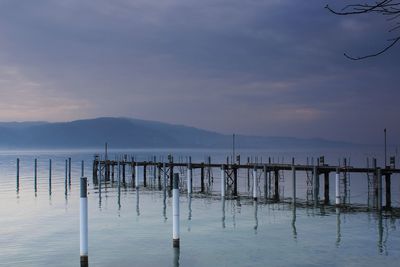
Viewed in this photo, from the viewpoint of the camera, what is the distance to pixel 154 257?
813 inches

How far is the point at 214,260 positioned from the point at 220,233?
248 inches

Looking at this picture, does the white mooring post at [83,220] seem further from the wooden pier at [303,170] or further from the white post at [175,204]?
the wooden pier at [303,170]

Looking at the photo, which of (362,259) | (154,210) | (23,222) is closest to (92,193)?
(154,210)

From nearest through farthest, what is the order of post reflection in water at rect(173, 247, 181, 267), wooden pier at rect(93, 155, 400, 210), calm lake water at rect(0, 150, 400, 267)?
post reflection in water at rect(173, 247, 181, 267), calm lake water at rect(0, 150, 400, 267), wooden pier at rect(93, 155, 400, 210)

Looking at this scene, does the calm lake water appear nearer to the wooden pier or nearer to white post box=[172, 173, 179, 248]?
white post box=[172, 173, 179, 248]

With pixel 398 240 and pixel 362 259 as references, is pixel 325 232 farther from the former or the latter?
pixel 362 259

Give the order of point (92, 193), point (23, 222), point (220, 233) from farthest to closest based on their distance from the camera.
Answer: point (92, 193)
point (23, 222)
point (220, 233)

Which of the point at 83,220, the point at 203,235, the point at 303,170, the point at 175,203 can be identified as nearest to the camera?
the point at 83,220

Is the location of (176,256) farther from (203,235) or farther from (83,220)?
(83,220)

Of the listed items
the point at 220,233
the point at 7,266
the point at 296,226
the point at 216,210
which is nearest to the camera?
the point at 7,266

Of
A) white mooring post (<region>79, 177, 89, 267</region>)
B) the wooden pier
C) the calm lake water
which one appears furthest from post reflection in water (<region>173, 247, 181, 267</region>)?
the wooden pier

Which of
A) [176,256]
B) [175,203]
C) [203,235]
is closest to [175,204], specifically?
[175,203]

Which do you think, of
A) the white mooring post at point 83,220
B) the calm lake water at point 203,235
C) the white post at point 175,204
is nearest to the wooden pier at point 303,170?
the calm lake water at point 203,235

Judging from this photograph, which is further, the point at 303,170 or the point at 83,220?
the point at 303,170
